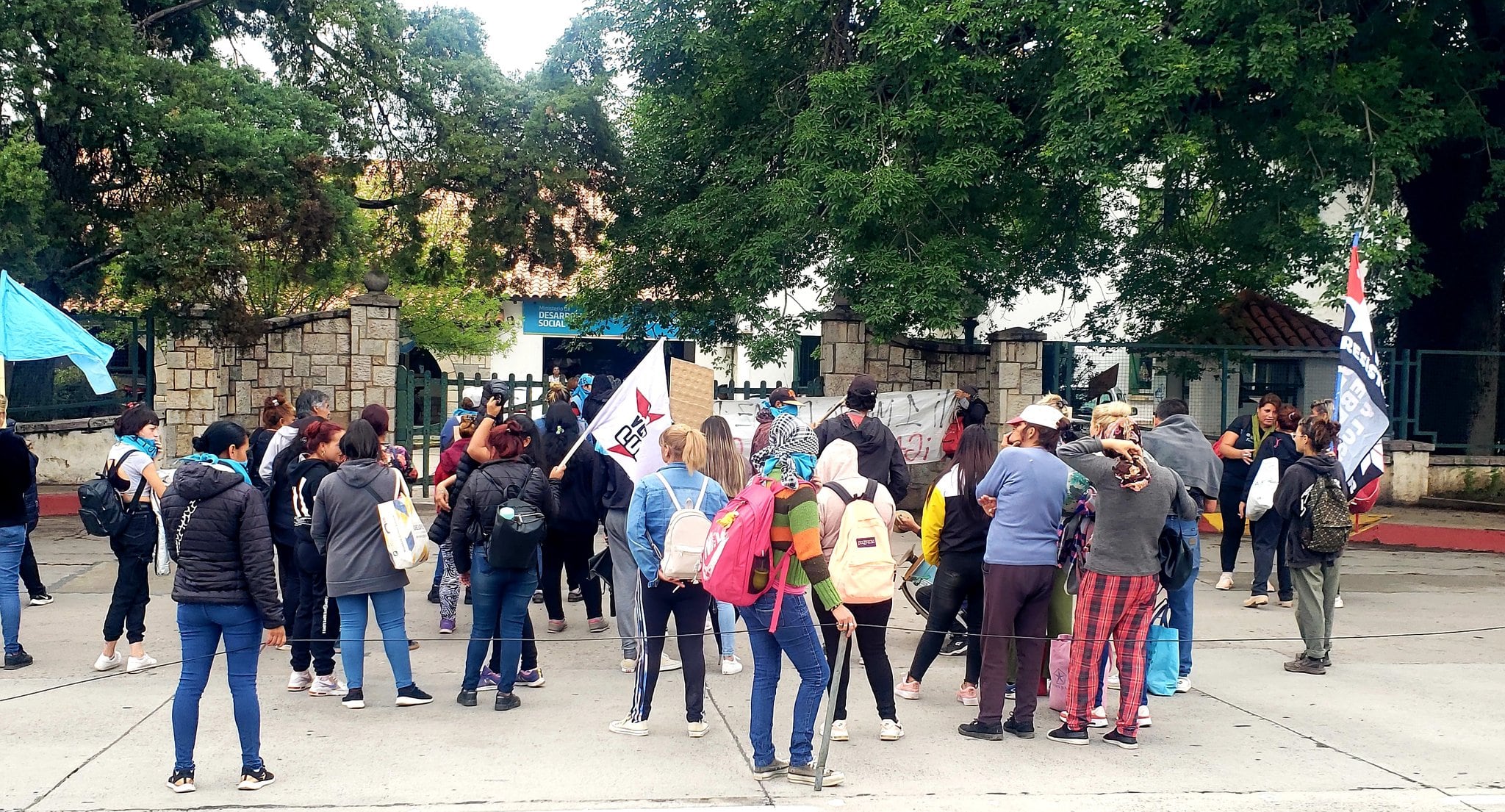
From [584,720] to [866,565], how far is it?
1.90 meters

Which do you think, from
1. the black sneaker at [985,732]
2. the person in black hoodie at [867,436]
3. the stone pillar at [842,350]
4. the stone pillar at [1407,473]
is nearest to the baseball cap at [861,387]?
the person in black hoodie at [867,436]

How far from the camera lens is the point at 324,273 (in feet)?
55.5

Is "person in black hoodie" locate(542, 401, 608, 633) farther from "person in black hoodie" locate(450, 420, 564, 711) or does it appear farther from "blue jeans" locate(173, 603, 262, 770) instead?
"blue jeans" locate(173, 603, 262, 770)

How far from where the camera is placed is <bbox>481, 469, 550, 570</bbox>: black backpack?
6.69 meters

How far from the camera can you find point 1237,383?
61.9ft

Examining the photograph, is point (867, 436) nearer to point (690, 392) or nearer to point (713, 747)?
point (690, 392)

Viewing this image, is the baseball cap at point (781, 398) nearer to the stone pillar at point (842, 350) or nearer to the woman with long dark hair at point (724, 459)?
the woman with long dark hair at point (724, 459)

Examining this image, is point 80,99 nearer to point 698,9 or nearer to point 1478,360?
point 698,9

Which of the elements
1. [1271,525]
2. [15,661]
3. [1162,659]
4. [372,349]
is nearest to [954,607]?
[1162,659]

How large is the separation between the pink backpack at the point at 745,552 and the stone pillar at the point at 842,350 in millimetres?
9381

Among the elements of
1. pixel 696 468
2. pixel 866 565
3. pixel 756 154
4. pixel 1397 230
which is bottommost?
pixel 866 565

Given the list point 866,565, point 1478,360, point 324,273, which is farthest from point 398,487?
point 1478,360

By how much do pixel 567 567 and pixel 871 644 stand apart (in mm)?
3444

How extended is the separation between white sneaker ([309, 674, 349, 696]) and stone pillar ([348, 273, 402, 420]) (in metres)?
7.87
